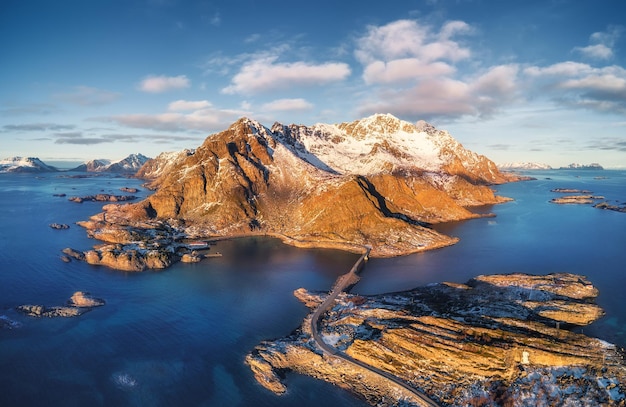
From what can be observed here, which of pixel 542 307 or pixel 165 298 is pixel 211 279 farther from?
pixel 542 307

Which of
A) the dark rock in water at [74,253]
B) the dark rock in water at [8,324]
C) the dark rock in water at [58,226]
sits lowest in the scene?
the dark rock in water at [8,324]

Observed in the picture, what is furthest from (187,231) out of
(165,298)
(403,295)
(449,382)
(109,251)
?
(449,382)

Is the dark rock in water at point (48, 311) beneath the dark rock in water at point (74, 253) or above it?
beneath

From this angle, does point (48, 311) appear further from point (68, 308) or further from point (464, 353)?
point (464, 353)

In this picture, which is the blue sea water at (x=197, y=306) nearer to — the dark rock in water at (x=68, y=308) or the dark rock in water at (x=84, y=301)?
the dark rock in water at (x=68, y=308)

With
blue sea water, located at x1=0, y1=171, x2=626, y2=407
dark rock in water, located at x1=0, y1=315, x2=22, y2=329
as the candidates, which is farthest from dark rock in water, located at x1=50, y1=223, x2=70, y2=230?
dark rock in water, located at x1=0, y1=315, x2=22, y2=329

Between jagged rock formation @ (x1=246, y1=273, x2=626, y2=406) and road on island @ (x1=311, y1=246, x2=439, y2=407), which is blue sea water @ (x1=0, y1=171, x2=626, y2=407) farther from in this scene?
jagged rock formation @ (x1=246, y1=273, x2=626, y2=406)

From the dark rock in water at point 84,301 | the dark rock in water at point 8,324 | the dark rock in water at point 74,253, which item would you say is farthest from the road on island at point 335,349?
the dark rock in water at point 74,253

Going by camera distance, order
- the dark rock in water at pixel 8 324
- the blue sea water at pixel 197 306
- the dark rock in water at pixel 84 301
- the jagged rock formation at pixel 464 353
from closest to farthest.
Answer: the jagged rock formation at pixel 464 353, the blue sea water at pixel 197 306, the dark rock in water at pixel 8 324, the dark rock in water at pixel 84 301
